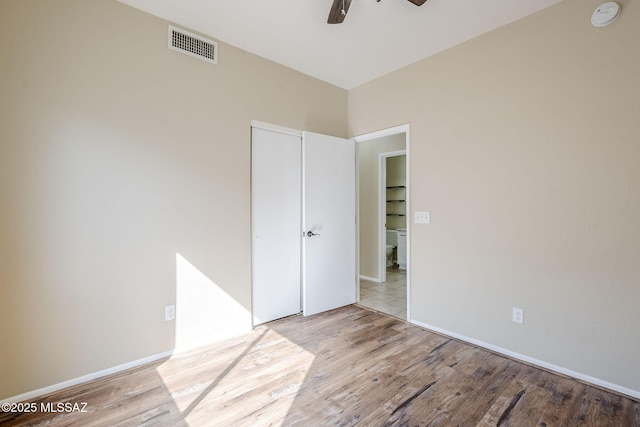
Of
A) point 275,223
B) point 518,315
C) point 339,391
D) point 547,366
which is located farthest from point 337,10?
point 547,366

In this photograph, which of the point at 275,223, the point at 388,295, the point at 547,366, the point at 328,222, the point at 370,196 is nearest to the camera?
the point at 547,366

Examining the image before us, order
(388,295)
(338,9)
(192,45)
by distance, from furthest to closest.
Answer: (388,295), (192,45), (338,9)

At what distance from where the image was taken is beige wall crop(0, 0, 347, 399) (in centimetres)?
181

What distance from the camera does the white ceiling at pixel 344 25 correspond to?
2176 millimetres

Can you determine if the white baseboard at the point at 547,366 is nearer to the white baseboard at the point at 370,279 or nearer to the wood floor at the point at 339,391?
the wood floor at the point at 339,391

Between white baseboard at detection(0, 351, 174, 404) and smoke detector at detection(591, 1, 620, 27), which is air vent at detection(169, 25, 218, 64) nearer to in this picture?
white baseboard at detection(0, 351, 174, 404)

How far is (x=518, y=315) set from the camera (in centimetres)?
235

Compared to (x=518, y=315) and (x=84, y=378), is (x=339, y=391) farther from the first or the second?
(x=84, y=378)

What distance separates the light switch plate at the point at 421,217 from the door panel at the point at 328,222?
0.87 m

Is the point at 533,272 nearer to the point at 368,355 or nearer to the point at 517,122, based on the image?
the point at 517,122

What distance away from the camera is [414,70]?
3033 mm

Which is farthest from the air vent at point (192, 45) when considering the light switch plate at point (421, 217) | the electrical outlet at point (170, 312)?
the light switch plate at point (421, 217)

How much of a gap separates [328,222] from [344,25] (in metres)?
1.99

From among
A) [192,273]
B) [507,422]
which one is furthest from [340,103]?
[507,422]
